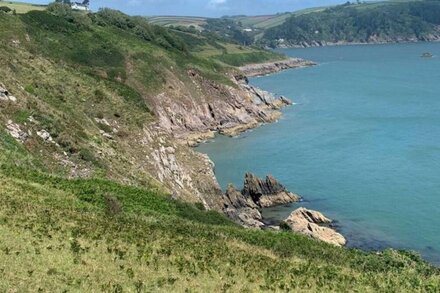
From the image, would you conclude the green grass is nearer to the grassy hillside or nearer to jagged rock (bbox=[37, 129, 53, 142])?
jagged rock (bbox=[37, 129, 53, 142])

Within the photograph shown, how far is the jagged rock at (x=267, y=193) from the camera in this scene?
209ft

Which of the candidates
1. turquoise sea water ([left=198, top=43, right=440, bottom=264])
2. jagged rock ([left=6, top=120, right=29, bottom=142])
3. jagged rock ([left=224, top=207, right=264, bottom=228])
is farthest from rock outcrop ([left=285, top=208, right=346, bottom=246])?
jagged rock ([left=6, top=120, right=29, bottom=142])

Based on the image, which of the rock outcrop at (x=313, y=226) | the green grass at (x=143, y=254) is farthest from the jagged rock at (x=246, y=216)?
the green grass at (x=143, y=254)

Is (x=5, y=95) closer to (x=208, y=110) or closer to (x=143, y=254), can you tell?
(x=143, y=254)

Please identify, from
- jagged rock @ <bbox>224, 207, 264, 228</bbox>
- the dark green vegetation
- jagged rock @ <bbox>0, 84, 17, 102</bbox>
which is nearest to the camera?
the dark green vegetation

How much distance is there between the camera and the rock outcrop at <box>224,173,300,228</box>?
196 feet

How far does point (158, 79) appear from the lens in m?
104

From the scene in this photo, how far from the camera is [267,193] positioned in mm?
64125

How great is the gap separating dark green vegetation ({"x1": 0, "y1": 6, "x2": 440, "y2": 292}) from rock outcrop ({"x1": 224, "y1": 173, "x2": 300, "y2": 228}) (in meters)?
12.1

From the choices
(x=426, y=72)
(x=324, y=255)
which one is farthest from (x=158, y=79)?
(x=426, y=72)

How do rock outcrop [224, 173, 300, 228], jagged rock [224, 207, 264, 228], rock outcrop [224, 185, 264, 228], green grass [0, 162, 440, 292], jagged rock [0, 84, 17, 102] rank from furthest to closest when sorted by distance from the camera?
rock outcrop [224, 173, 300, 228]
rock outcrop [224, 185, 264, 228]
jagged rock [224, 207, 264, 228]
jagged rock [0, 84, 17, 102]
green grass [0, 162, 440, 292]

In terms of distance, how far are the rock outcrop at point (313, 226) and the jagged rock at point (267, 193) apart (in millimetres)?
6334

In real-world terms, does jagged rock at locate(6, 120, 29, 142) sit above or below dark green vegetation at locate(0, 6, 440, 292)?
above

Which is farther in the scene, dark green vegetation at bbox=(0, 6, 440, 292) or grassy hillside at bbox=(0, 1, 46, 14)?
grassy hillside at bbox=(0, 1, 46, 14)
